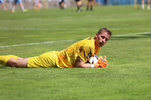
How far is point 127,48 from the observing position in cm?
1072

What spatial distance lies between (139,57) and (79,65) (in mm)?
2107

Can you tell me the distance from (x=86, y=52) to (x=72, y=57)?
412mm

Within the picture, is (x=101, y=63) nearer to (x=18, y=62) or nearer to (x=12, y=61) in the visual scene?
(x=18, y=62)

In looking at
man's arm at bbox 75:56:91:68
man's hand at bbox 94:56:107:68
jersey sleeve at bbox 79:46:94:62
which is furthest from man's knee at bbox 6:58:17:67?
man's hand at bbox 94:56:107:68

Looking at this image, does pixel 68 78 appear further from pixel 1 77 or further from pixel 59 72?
pixel 1 77

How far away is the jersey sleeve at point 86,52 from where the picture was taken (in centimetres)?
725

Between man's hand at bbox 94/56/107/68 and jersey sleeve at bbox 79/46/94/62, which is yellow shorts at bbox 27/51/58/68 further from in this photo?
man's hand at bbox 94/56/107/68

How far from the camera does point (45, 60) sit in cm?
772

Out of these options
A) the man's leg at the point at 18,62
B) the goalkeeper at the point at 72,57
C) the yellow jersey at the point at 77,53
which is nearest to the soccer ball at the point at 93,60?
the goalkeeper at the point at 72,57

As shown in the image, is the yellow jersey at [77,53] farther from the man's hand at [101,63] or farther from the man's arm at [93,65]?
the man's hand at [101,63]

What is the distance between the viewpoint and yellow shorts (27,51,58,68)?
7.68 m

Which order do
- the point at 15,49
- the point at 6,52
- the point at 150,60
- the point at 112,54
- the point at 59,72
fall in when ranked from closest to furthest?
the point at 59,72 < the point at 150,60 < the point at 112,54 < the point at 6,52 < the point at 15,49

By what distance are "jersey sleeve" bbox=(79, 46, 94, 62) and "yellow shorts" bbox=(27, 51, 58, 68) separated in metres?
0.64

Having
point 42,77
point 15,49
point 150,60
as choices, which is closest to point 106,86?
point 42,77
